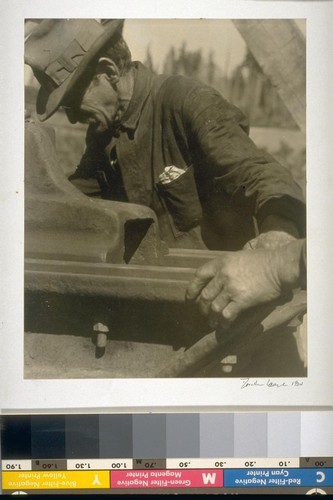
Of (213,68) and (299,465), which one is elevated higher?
(213,68)

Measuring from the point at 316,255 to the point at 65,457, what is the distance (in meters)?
0.92

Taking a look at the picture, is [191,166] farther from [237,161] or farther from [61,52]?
[61,52]

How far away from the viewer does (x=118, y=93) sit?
237 centimetres

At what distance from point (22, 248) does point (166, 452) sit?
0.72 metres

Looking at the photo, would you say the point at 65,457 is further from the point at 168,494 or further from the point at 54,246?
the point at 54,246

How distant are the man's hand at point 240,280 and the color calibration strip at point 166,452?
1.01 ft

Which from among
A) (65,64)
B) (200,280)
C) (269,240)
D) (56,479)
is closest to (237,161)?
(269,240)

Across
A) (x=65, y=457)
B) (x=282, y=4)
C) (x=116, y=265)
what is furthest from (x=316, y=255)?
(x=65, y=457)

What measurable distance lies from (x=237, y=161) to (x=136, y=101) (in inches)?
13.4

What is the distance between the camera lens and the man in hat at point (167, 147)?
233cm

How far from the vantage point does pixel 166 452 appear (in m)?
2.35

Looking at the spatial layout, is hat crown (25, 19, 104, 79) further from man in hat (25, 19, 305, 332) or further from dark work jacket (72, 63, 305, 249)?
dark work jacket (72, 63, 305, 249)

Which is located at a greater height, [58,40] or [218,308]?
[58,40]
